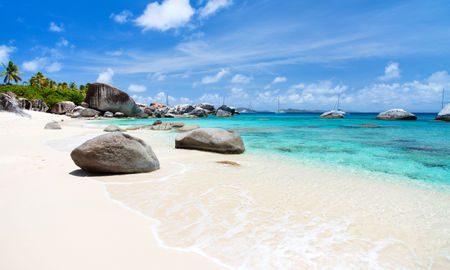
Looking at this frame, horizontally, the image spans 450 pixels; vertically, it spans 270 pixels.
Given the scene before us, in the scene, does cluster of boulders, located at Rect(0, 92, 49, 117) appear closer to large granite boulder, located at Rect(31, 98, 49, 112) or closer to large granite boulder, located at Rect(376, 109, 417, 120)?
large granite boulder, located at Rect(31, 98, 49, 112)

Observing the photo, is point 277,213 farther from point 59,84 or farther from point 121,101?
point 59,84

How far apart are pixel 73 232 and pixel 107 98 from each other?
49484mm

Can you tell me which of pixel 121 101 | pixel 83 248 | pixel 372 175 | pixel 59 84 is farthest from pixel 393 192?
pixel 59 84

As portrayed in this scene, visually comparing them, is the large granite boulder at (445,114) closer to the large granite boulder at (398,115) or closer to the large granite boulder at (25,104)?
the large granite boulder at (398,115)

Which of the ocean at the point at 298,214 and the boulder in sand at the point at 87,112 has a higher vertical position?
the boulder in sand at the point at 87,112

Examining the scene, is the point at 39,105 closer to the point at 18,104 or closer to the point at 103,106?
the point at 103,106

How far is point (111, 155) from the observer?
5176 millimetres

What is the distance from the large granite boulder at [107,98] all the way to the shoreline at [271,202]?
45.1 meters

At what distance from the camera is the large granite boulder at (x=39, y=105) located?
4165 cm

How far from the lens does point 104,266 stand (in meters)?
2.15

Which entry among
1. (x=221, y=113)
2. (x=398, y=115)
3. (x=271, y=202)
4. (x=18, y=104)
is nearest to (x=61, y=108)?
(x=18, y=104)

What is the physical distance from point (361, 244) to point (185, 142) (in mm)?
7546

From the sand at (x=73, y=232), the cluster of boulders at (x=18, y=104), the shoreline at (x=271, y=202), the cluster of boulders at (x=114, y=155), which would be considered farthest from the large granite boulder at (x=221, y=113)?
the sand at (x=73, y=232)

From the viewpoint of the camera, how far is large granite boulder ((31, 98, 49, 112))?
41653 mm
